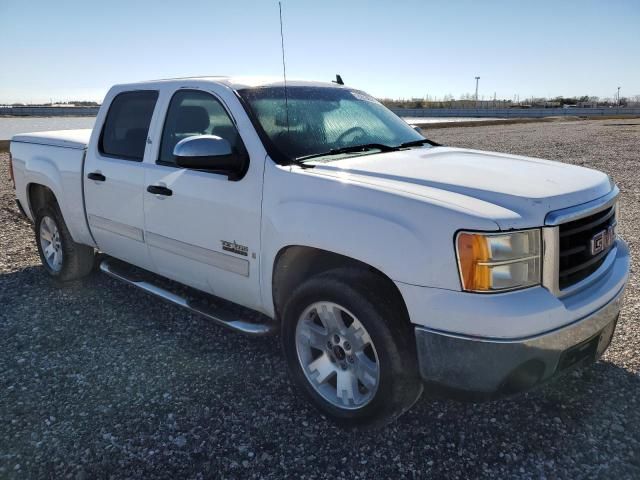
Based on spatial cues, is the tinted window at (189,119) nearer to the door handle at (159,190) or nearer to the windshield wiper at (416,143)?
the door handle at (159,190)

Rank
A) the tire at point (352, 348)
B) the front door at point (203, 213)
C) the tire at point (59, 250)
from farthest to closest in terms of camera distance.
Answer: the tire at point (59, 250), the front door at point (203, 213), the tire at point (352, 348)

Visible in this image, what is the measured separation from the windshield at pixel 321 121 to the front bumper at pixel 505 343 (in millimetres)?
1445

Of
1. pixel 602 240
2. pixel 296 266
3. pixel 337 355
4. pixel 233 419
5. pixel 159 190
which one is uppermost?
pixel 159 190

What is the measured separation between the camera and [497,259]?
2.31 metres

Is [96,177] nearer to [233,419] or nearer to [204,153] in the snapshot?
[204,153]

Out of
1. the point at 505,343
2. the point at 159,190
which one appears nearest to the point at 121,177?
the point at 159,190

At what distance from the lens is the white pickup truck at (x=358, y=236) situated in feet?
7.68

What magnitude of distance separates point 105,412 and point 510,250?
2.41m

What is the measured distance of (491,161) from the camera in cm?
328

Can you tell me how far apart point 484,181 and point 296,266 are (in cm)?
114

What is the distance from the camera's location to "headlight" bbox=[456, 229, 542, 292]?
2.29 meters

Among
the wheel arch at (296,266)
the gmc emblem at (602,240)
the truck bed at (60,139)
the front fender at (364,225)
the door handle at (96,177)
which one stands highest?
the truck bed at (60,139)

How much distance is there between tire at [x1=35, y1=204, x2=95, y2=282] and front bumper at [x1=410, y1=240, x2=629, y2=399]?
12.5ft

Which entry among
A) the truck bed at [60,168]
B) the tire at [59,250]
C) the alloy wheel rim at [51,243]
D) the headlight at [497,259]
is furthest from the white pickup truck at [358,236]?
the alloy wheel rim at [51,243]
